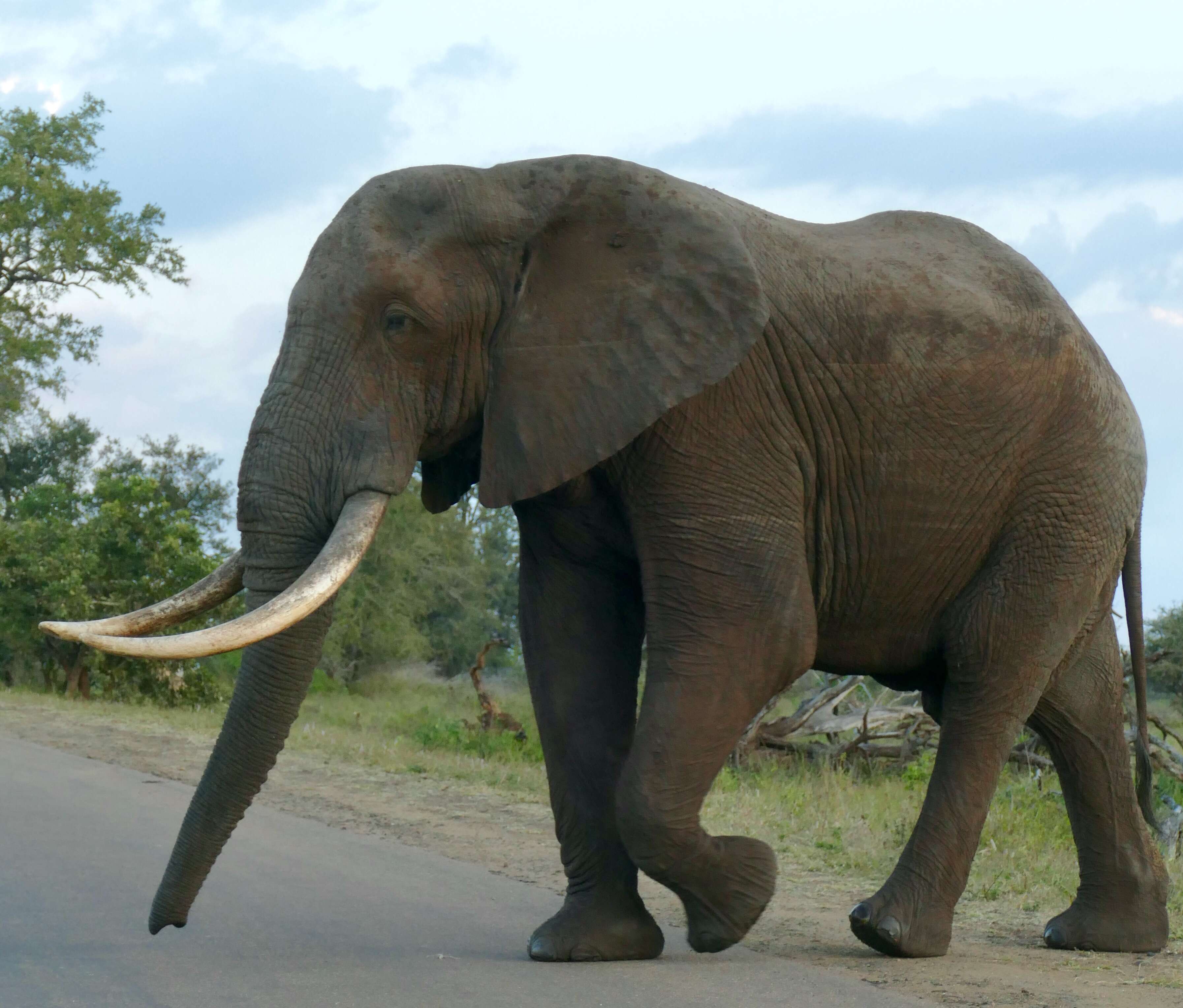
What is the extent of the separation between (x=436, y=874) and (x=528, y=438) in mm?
3046

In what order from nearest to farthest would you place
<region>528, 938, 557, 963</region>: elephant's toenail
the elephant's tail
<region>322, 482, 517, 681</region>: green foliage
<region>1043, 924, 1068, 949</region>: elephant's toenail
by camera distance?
1. <region>528, 938, 557, 963</region>: elephant's toenail
2. <region>1043, 924, 1068, 949</region>: elephant's toenail
3. the elephant's tail
4. <region>322, 482, 517, 681</region>: green foliage

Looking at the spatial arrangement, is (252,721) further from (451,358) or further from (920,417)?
(920,417)

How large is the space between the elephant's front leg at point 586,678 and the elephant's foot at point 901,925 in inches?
29.8

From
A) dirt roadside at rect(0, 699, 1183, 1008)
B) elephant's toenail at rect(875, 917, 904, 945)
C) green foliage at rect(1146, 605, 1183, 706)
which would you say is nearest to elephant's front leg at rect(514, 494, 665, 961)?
dirt roadside at rect(0, 699, 1183, 1008)

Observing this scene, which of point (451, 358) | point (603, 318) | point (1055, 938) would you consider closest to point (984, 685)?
point (1055, 938)

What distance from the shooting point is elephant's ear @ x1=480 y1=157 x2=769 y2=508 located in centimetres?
535

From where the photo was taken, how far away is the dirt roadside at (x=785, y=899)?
206 inches

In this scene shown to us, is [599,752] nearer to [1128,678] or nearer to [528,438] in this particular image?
[528,438]

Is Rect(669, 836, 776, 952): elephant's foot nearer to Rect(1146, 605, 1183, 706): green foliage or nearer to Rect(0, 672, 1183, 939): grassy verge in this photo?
Rect(0, 672, 1183, 939): grassy verge

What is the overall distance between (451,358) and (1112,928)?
353 centimetres

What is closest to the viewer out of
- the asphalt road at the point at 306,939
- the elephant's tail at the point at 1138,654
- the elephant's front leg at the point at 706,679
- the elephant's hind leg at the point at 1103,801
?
the asphalt road at the point at 306,939

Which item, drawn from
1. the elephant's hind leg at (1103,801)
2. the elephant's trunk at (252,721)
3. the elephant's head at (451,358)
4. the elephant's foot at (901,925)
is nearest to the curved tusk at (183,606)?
the elephant's head at (451,358)

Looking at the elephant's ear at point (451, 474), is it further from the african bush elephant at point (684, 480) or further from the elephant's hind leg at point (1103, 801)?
the elephant's hind leg at point (1103, 801)

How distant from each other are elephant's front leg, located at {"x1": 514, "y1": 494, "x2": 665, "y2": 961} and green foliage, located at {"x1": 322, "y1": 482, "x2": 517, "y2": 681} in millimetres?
23063
